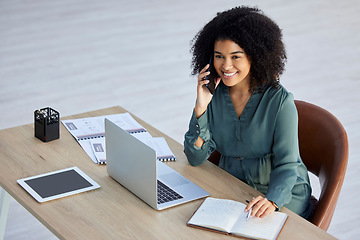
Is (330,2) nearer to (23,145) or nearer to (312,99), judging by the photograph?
(312,99)

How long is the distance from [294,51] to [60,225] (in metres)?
4.53

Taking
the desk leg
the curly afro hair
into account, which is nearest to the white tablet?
the desk leg

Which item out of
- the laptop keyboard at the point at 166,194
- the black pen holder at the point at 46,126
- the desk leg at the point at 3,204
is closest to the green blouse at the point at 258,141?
the laptop keyboard at the point at 166,194

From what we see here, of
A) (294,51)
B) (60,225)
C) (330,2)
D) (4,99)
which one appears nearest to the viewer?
(60,225)

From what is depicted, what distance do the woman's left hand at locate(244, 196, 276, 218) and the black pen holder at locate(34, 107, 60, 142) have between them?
3.38ft

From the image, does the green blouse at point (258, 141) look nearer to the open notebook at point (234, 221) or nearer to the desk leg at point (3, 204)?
the open notebook at point (234, 221)

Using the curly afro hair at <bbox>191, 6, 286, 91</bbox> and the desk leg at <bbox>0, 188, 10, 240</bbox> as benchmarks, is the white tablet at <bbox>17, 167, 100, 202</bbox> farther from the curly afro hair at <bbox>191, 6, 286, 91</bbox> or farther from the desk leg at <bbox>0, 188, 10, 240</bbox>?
the curly afro hair at <bbox>191, 6, 286, 91</bbox>

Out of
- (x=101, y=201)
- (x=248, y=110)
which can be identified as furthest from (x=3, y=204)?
(x=248, y=110)

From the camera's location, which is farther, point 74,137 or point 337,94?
point 337,94

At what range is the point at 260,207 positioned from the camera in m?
2.43

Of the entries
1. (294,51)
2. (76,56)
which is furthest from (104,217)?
(294,51)

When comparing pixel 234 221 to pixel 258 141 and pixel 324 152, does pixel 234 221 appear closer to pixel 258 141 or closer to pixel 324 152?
pixel 258 141

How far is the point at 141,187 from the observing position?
98.3 inches

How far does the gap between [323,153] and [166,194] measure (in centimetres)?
80
